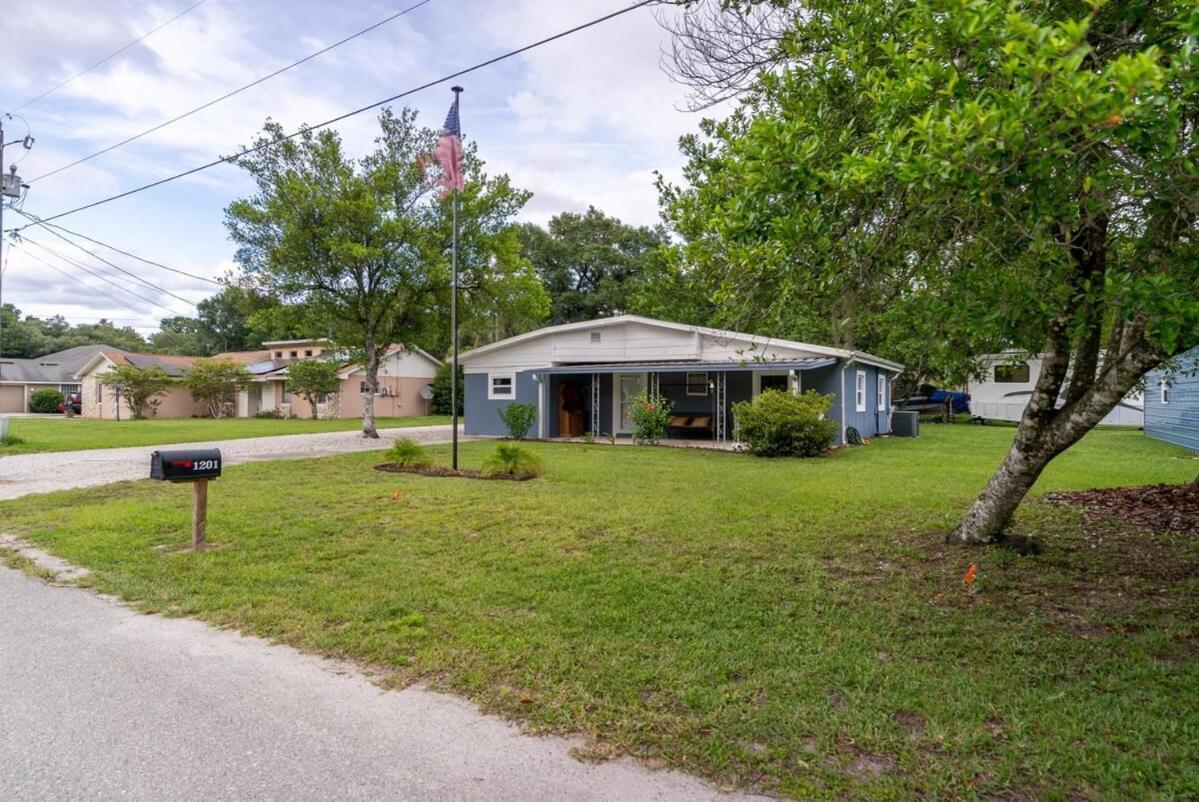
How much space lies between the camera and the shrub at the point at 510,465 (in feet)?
35.4

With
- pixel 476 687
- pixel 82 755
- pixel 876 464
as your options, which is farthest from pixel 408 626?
pixel 876 464

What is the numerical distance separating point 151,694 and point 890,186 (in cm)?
476

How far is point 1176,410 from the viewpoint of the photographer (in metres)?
16.2

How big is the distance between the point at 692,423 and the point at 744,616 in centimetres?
1359

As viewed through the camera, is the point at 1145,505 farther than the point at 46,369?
No

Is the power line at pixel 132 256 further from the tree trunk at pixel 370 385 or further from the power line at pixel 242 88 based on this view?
the tree trunk at pixel 370 385

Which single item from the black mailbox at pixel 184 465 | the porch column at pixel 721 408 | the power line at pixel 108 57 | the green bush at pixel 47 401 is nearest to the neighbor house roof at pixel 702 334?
the porch column at pixel 721 408

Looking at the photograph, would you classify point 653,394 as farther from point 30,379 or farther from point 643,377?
point 30,379

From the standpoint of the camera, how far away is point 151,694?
10.6 ft

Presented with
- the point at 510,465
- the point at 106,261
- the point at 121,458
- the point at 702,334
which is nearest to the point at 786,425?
the point at 702,334

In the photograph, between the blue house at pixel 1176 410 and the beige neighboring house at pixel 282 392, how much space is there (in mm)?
26617

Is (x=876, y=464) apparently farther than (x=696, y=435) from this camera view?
No

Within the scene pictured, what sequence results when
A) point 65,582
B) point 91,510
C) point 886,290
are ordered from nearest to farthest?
1. point 65,582
2. point 886,290
3. point 91,510

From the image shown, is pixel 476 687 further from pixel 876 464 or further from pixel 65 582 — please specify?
pixel 876 464
